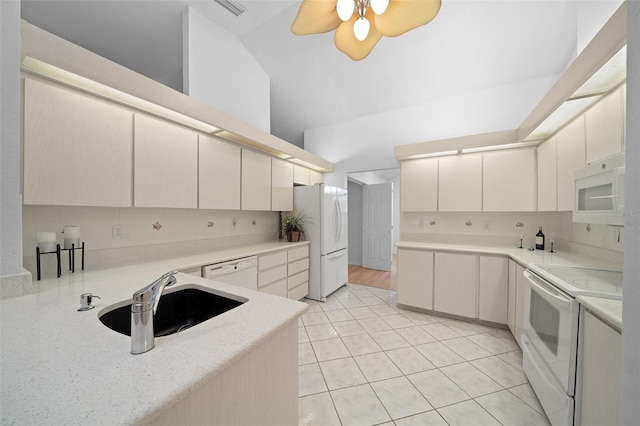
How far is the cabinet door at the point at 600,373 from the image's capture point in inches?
36.5

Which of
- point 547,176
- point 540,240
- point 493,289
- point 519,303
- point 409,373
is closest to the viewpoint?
point 409,373

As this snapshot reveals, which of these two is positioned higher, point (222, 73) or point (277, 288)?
point (222, 73)

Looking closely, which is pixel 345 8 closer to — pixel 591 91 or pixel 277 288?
pixel 591 91

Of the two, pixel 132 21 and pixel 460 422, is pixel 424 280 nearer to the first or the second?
pixel 460 422

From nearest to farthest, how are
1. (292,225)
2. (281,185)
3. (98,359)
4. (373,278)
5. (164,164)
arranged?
(98,359)
(164,164)
(281,185)
(292,225)
(373,278)

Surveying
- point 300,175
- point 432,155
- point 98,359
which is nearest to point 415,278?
point 432,155

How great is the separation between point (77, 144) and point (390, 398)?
9.05 feet

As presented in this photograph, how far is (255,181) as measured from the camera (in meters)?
2.93

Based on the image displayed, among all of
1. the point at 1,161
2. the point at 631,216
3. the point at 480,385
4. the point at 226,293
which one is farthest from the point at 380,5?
the point at 480,385

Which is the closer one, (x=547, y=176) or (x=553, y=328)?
(x=553, y=328)

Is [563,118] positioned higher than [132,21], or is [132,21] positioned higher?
[132,21]

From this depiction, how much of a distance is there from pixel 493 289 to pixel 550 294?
1345 mm

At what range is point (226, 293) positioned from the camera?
3.75ft

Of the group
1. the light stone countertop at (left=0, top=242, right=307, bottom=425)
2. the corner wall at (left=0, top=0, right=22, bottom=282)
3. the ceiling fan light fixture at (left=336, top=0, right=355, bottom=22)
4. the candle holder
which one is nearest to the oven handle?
the light stone countertop at (left=0, top=242, right=307, bottom=425)
